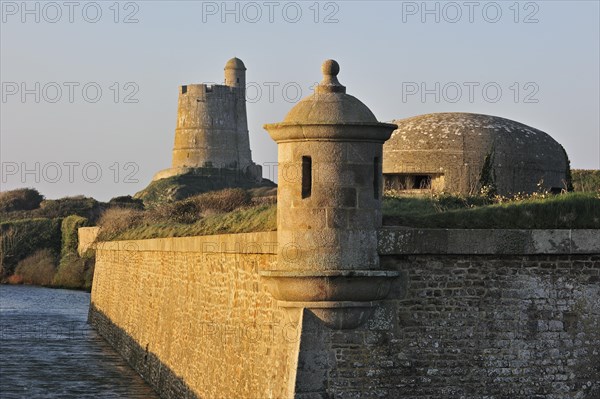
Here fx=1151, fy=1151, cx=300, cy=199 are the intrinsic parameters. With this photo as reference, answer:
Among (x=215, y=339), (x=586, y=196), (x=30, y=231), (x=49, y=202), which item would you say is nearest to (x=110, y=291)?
(x=215, y=339)

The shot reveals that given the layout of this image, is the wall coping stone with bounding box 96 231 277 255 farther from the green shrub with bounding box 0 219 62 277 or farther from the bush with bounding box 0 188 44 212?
the bush with bounding box 0 188 44 212

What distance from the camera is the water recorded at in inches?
934

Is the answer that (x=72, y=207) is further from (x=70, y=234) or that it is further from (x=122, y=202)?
(x=70, y=234)

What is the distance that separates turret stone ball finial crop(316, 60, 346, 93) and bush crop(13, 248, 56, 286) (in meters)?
57.1

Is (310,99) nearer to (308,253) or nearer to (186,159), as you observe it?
(308,253)

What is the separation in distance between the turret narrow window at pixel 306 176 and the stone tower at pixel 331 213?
1 centimetres

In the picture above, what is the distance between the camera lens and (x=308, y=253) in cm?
1257

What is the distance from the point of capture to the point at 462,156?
16719 millimetres

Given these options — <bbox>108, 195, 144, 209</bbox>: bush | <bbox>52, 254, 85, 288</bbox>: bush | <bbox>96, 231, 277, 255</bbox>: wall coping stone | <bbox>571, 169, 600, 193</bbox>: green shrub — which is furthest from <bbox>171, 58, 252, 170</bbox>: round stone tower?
<bbox>571, 169, 600, 193</bbox>: green shrub

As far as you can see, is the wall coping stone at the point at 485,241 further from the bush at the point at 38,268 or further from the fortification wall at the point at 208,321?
the bush at the point at 38,268

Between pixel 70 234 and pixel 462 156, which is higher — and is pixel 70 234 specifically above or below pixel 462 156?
above

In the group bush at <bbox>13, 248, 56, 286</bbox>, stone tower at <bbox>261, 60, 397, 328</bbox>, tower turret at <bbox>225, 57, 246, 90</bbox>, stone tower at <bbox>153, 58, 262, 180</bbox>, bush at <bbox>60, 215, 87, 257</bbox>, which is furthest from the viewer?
tower turret at <bbox>225, 57, 246, 90</bbox>

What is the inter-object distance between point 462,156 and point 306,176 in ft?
15.2

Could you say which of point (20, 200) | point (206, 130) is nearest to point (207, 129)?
point (206, 130)
